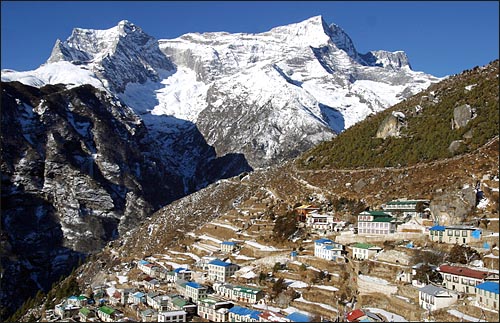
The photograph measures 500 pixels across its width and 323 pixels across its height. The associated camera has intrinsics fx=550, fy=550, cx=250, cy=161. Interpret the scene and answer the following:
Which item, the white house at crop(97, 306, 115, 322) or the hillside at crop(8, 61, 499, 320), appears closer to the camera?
the hillside at crop(8, 61, 499, 320)

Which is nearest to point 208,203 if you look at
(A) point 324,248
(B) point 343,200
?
(B) point 343,200

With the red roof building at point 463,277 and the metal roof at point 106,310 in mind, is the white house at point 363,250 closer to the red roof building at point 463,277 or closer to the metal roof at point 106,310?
the red roof building at point 463,277

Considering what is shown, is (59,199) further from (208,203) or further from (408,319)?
(408,319)

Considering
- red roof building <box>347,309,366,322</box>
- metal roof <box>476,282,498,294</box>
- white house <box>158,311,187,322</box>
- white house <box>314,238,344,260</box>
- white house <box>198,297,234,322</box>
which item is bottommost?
white house <box>158,311,187,322</box>

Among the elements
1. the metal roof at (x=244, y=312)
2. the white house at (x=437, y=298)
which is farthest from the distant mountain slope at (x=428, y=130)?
the metal roof at (x=244, y=312)

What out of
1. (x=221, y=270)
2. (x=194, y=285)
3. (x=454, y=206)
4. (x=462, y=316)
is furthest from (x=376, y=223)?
(x=194, y=285)

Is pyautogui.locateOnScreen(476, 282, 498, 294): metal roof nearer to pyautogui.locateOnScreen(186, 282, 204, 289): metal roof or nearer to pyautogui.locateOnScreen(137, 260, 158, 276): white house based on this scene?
pyautogui.locateOnScreen(186, 282, 204, 289): metal roof

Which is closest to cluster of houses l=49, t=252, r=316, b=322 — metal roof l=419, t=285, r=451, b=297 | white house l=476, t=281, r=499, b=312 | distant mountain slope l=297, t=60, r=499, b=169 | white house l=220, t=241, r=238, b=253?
white house l=220, t=241, r=238, b=253
